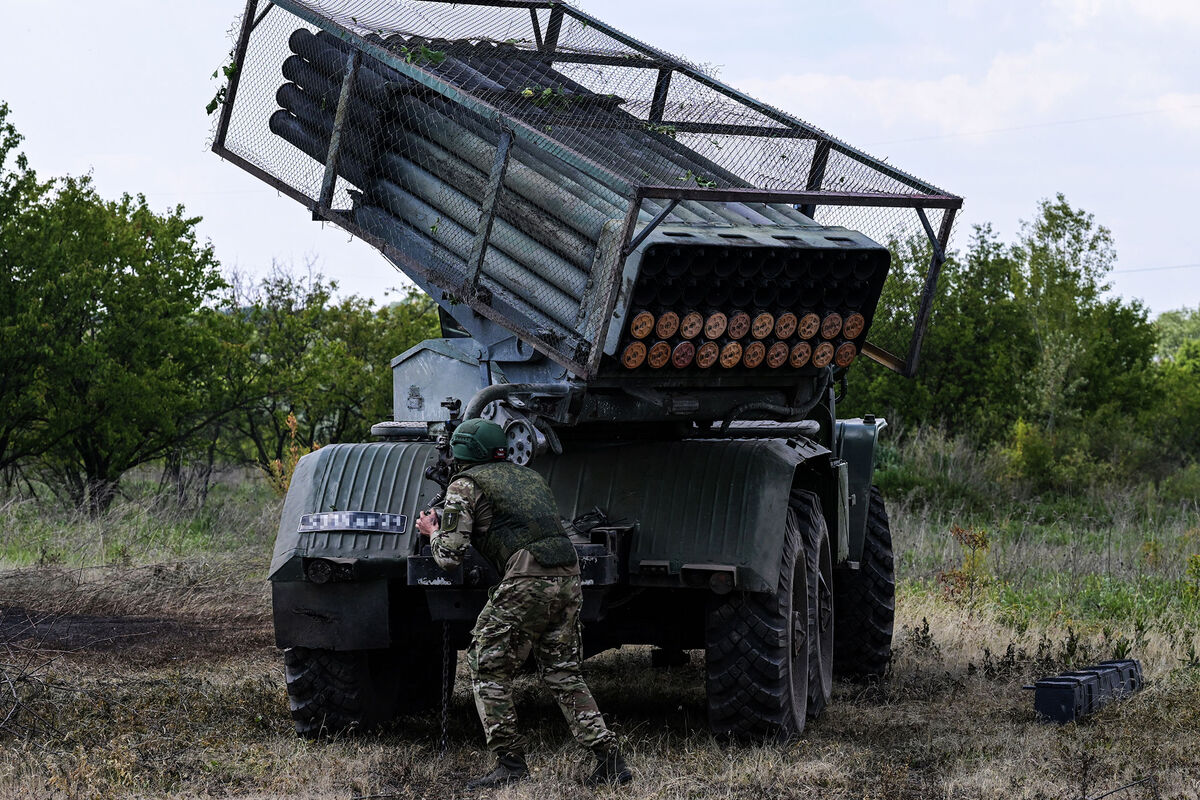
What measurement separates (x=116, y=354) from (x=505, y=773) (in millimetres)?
13179

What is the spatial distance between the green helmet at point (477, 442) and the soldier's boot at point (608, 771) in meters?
1.38

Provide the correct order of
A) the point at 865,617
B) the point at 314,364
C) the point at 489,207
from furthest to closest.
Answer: the point at 314,364 → the point at 865,617 → the point at 489,207

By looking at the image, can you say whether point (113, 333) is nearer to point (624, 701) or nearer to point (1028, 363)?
point (624, 701)

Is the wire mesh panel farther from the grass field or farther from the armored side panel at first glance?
the grass field

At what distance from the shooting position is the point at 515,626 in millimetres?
6363

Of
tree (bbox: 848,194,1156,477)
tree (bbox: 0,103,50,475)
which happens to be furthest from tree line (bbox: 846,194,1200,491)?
tree (bbox: 0,103,50,475)

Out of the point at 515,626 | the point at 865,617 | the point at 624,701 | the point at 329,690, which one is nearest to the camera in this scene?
the point at 515,626

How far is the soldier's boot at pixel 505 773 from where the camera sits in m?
6.20

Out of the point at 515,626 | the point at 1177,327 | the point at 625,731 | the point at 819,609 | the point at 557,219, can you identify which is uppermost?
the point at 1177,327

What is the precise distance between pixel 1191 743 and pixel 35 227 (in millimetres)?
14615

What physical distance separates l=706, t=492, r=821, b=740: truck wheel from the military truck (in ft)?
0.04

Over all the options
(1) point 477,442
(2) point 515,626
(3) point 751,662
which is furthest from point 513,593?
(3) point 751,662

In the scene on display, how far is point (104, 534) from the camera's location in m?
14.9

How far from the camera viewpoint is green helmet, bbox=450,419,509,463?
645 centimetres
